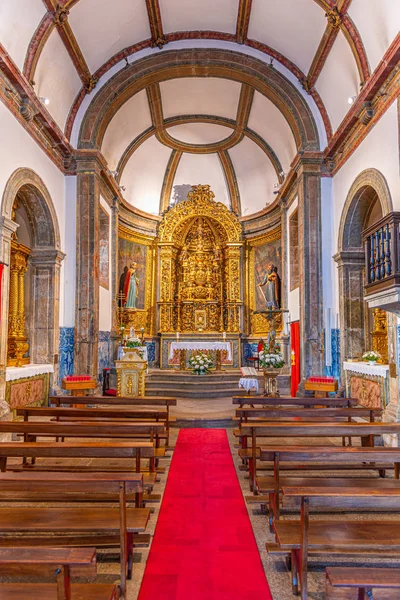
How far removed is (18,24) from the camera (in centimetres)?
820

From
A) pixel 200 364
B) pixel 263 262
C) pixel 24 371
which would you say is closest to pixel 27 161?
pixel 24 371

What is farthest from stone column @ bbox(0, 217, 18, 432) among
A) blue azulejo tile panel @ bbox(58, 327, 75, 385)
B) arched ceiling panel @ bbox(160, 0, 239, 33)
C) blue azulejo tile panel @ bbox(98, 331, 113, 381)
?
arched ceiling panel @ bbox(160, 0, 239, 33)

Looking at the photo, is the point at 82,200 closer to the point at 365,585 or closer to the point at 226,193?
the point at 226,193

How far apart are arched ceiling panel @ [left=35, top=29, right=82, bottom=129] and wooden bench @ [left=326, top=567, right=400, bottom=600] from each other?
33.1 ft

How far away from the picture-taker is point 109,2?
9719mm

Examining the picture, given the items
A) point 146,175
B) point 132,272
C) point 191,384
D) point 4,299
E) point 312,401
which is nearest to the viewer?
point 312,401

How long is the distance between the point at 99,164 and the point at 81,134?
831 mm

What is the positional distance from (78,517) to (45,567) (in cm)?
105

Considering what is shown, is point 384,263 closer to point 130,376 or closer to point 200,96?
point 130,376

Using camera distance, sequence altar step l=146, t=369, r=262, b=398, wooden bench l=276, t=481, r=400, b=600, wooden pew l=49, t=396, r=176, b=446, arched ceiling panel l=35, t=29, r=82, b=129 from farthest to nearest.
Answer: altar step l=146, t=369, r=262, b=398, arched ceiling panel l=35, t=29, r=82, b=129, wooden pew l=49, t=396, r=176, b=446, wooden bench l=276, t=481, r=400, b=600

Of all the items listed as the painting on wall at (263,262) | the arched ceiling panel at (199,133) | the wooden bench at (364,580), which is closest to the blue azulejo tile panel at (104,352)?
the painting on wall at (263,262)

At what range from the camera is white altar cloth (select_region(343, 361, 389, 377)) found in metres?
7.91

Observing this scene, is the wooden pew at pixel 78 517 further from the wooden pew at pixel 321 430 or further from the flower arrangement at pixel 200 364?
the flower arrangement at pixel 200 364

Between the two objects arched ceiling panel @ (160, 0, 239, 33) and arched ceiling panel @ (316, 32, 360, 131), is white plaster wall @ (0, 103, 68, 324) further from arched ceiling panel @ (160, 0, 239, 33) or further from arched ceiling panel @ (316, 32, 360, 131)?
arched ceiling panel @ (316, 32, 360, 131)
